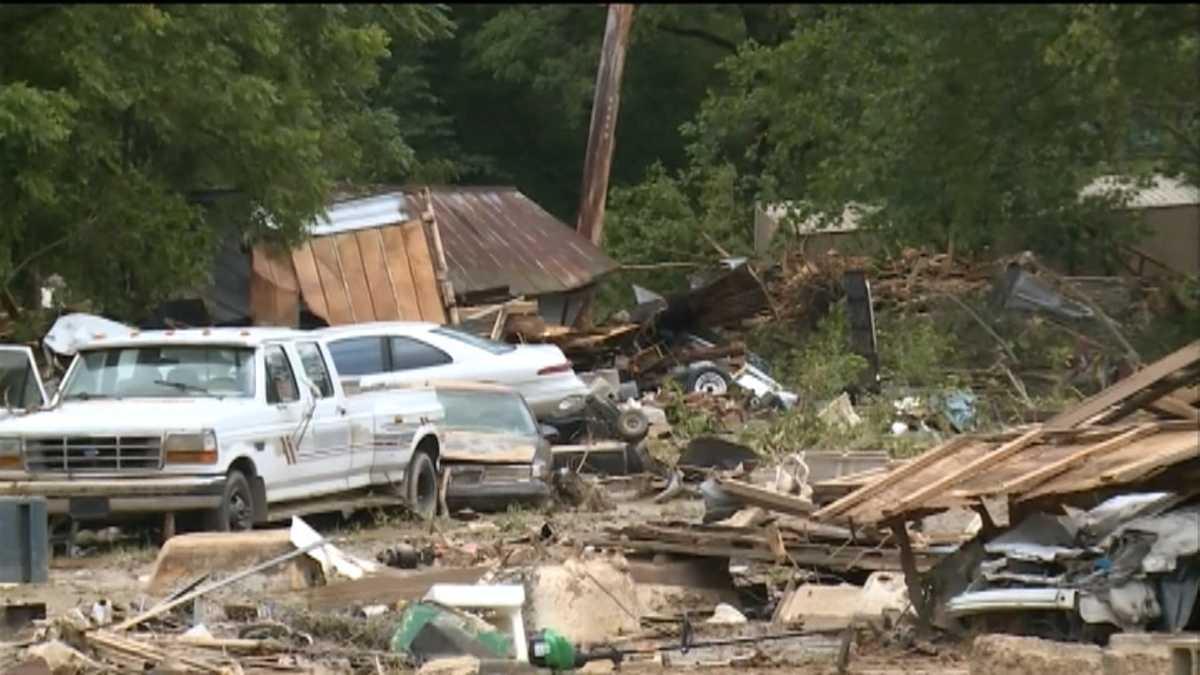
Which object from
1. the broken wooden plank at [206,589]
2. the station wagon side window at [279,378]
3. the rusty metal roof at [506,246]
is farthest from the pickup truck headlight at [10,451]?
the rusty metal roof at [506,246]

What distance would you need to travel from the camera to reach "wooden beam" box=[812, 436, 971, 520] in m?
12.4

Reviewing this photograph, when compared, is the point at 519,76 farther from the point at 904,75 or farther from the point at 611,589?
the point at 611,589

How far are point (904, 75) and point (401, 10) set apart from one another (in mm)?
11264

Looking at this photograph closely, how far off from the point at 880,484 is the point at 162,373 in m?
7.26

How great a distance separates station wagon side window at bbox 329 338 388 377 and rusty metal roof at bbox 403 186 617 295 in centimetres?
991

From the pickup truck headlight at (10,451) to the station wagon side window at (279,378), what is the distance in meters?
2.01

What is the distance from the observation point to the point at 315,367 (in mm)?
18844

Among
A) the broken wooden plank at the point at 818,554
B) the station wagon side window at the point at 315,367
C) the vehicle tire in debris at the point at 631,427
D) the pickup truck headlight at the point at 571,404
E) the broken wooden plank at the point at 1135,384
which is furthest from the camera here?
the pickup truck headlight at the point at 571,404

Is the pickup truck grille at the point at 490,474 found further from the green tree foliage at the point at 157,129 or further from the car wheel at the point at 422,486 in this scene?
the green tree foliage at the point at 157,129

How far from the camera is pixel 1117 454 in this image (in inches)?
468

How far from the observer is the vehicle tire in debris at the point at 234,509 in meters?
16.6

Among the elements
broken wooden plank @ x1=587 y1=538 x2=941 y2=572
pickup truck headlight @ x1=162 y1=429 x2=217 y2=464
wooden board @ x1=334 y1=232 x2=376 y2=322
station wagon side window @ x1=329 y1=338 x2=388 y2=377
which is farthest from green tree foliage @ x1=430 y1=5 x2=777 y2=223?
broken wooden plank @ x1=587 y1=538 x2=941 y2=572

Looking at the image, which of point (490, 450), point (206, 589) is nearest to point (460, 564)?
point (206, 589)

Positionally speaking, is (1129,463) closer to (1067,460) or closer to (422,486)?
(1067,460)
